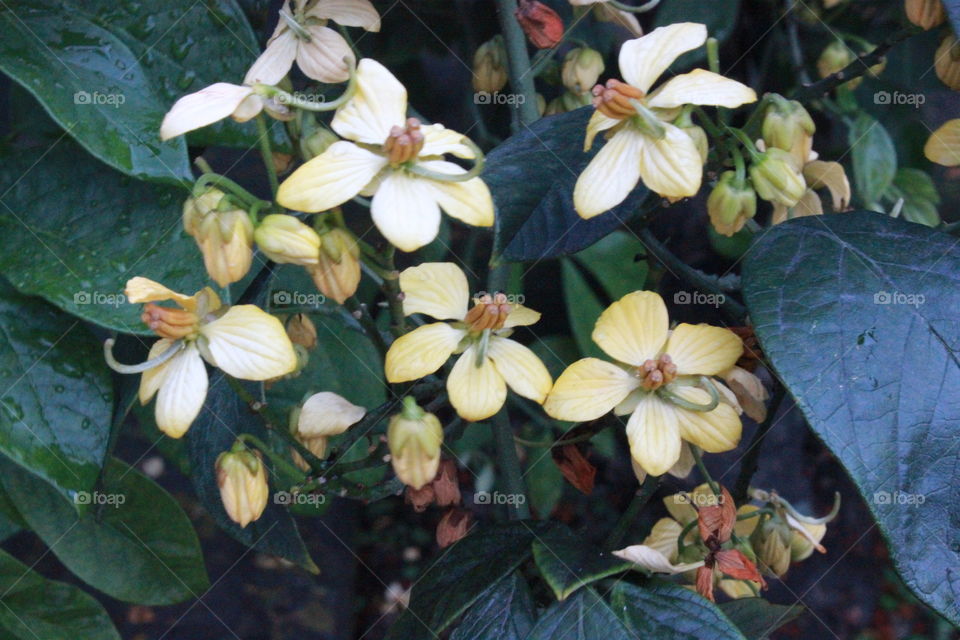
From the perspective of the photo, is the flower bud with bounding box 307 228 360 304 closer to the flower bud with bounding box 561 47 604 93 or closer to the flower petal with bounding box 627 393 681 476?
the flower petal with bounding box 627 393 681 476

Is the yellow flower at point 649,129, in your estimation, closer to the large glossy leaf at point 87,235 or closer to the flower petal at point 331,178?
the flower petal at point 331,178

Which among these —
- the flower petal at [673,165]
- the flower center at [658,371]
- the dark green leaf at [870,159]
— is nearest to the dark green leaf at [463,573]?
the flower center at [658,371]

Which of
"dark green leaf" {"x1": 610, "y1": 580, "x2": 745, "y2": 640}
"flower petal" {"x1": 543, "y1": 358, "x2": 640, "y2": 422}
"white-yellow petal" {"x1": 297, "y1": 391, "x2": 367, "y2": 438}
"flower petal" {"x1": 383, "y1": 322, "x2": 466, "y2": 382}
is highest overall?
"flower petal" {"x1": 383, "y1": 322, "x2": 466, "y2": 382}

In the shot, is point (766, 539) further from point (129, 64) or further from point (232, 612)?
point (232, 612)
